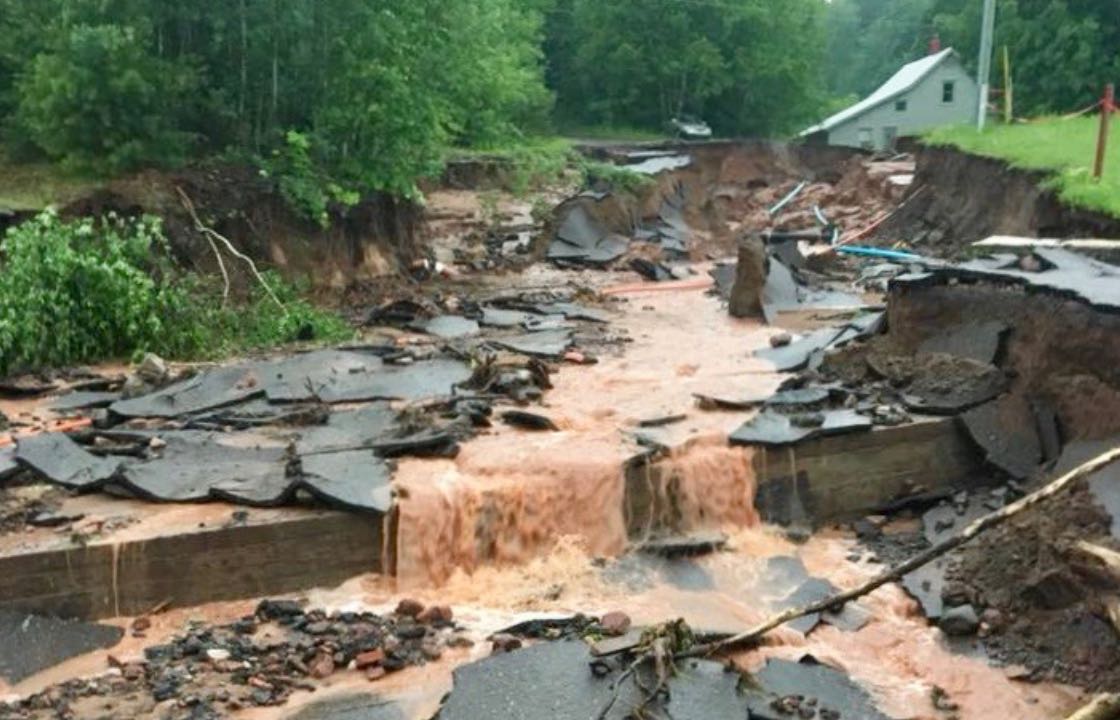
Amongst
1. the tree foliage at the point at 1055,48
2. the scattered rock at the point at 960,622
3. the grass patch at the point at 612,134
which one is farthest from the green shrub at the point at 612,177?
the scattered rock at the point at 960,622

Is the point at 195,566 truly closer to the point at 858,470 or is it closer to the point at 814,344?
the point at 858,470

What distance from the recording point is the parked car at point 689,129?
37.7 metres

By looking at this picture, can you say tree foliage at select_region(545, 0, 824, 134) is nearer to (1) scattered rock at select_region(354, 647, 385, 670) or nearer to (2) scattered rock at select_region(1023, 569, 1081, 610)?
(2) scattered rock at select_region(1023, 569, 1081, 610)

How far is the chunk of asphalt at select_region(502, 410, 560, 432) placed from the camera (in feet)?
36.7

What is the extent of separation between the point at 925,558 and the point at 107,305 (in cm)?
986

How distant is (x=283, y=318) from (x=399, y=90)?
407cm

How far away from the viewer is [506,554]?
9914 mm

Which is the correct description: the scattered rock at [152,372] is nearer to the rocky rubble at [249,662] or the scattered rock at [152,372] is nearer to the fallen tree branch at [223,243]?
the fallen tree branch at [223,243]

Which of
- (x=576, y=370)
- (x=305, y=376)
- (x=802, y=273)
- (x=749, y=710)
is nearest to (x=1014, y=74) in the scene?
(x=802, y=273)

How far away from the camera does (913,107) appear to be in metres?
41.7

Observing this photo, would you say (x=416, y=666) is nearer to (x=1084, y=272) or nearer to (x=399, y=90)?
(x=1084, y=272)

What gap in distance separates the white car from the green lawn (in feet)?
35.4

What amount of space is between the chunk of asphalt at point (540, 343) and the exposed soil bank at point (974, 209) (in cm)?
751

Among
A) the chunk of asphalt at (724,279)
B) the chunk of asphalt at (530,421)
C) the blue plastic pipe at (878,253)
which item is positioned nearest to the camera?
the chunk of asphalt at (530,421)
